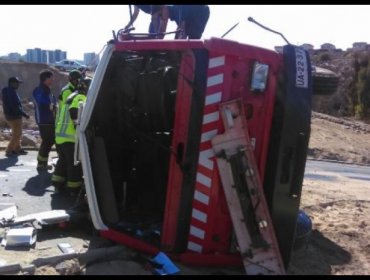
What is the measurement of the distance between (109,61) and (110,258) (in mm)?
1691

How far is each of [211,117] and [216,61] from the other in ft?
1.44

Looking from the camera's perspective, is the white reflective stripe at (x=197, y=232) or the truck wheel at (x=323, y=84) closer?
the white reflective stripe at (x=197, y=232)

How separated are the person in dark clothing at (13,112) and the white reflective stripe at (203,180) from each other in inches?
254

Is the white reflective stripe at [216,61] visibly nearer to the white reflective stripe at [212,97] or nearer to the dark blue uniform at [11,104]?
the white reflective stripe at [212,97]

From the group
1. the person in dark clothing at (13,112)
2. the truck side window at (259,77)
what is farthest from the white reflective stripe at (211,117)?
the person in dark clothing at (13,112)

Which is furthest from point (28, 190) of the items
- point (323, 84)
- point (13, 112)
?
point (323, 84)

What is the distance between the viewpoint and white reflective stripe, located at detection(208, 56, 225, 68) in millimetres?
4004

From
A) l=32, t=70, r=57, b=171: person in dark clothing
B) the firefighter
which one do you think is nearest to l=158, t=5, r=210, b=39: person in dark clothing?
the firefighter

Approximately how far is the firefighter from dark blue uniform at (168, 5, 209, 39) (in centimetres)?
158

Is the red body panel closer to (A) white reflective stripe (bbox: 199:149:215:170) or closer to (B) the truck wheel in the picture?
(A) white reflective stripe (bbox: 199:149:215:170)

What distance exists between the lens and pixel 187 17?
5.96 m

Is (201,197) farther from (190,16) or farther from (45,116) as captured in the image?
(45,116)

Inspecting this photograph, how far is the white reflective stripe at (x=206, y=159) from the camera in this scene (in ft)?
13.4
